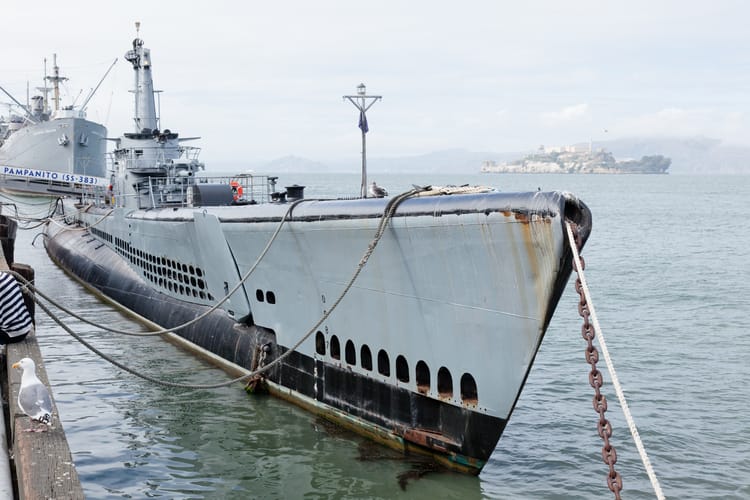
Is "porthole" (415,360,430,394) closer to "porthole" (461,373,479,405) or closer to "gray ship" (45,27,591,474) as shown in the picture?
"gray ship" (45,27,591,474)

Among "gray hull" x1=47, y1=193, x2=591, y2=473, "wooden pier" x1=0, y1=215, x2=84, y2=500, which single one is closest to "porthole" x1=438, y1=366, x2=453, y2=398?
"gray hull" x1=47, y1=193, x2=591, y2=473

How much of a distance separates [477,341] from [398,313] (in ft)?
5.29

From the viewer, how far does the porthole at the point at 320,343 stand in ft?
42.5

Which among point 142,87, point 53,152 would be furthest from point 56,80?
point 142,87

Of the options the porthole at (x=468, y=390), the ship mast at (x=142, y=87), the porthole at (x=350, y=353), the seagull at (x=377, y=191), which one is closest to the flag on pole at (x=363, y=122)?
the seagull at (x=377, y=191)

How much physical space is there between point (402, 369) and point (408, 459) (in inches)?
51.2

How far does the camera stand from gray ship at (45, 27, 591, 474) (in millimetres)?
9039

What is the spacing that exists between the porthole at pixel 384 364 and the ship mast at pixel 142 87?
751 inches

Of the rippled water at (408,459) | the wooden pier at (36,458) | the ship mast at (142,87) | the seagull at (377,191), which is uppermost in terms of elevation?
the ship mast at (142,87)

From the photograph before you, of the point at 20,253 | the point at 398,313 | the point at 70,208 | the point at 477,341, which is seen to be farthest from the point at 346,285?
the point at 20,253

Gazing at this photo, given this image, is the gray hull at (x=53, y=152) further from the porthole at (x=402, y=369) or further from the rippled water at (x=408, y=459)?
the porthole at (x=402, y=369)

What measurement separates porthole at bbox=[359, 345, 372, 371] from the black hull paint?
0.62 feet

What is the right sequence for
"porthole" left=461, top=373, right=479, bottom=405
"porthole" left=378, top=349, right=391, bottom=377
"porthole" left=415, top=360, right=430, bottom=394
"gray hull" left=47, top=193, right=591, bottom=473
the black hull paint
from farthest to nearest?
Result: "porthole" left=378, top=349, right=391, bottom=377, "porthole" left=415, top=360, right=430, bottom=394, the black hull paint, "porthole" left=461, top=373, right=479, bottom=405, "gray hull" left=47, top=193, right=591, bottom=473

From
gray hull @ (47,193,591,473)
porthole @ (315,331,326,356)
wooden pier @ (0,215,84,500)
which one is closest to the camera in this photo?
wooden pier @ (0,215,84,500)
